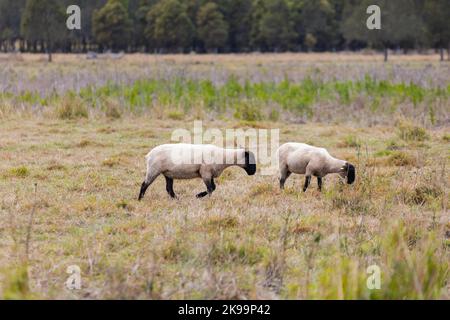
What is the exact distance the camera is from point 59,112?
19.4 metres

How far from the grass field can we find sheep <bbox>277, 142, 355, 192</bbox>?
248 mm

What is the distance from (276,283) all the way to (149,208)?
3.27 meters

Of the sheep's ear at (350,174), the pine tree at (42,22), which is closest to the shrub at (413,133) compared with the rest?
the sheep's ear at (350,174)

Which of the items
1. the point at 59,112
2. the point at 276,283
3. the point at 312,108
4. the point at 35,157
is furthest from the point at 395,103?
the point at 276,283

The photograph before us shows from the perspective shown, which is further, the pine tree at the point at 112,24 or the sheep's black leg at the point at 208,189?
the pine tree at the point at 112,24

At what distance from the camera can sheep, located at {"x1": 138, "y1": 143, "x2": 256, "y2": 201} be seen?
966 cm

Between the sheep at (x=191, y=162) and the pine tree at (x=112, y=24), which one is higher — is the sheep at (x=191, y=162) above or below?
below

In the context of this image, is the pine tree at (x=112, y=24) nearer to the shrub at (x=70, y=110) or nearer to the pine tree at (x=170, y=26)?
the pine tree at (x=170, y=26)

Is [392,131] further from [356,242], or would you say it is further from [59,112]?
[356,242]

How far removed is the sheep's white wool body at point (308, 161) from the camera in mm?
10391

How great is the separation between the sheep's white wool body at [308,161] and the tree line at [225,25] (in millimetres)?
71399

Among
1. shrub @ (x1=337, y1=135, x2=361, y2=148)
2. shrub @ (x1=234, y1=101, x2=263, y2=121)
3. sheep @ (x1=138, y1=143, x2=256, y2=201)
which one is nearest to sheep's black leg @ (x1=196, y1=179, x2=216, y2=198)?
sheep @ (x1=138, y1=143, x2=256, y2=201)

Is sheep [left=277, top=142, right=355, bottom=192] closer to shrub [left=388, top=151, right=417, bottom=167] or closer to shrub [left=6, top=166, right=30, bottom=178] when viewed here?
shrub [left=388, top=151, right=417, bottom=167]

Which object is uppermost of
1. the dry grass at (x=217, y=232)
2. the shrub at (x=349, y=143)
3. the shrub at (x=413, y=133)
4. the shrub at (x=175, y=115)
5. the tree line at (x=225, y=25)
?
the tree line at (x=225, y=25)
